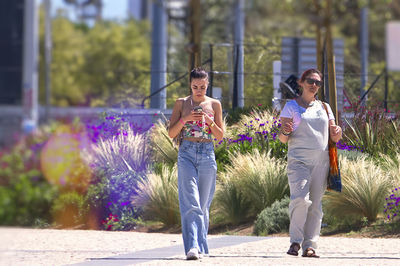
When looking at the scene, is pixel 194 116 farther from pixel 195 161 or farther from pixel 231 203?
pixel 231 203

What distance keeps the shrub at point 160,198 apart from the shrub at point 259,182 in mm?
793

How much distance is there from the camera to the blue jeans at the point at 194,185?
730 cm

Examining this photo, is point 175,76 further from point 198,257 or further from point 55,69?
point 55,69

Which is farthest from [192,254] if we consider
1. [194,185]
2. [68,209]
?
[68,209]

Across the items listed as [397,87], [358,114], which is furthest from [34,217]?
[397,87]

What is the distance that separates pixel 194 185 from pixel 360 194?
3.34 metres

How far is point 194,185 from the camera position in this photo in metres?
7.35

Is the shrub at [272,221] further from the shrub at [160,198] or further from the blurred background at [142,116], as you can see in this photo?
the blurred background at [142,116]

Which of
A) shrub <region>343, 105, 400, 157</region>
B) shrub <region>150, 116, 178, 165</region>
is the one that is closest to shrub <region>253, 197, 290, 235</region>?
shrub <region>150, 116, 178, 165</region>

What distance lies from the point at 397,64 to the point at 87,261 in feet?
10.7

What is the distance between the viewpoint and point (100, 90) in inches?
2104

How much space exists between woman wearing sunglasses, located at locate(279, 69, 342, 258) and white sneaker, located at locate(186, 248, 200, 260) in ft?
3.00

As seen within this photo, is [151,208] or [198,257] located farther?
[151,208]

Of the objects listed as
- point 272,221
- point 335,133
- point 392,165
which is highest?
point 335,133
